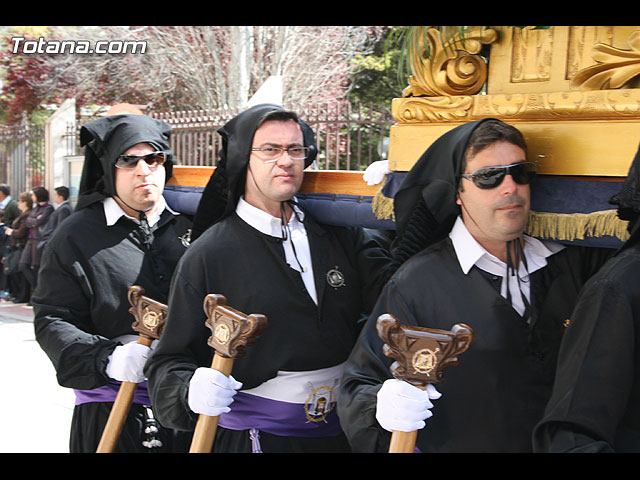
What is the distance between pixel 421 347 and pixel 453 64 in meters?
1.02

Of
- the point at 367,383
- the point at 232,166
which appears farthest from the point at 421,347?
the point at 232,166

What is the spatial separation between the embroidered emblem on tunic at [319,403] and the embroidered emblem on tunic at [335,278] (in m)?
0.38

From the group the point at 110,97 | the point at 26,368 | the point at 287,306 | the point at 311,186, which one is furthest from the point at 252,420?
the point at 110,97

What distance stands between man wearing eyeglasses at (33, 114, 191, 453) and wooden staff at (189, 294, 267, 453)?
0.68 meters

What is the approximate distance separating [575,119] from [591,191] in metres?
0.23

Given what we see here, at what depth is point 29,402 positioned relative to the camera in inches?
275

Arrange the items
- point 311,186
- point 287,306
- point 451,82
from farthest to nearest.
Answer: point 311,186
point 287,306
point 451,82

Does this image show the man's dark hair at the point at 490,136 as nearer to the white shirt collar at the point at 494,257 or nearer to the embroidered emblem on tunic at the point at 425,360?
the white shirt collar at the point at 494,257

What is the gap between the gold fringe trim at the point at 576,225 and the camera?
7.23 ft

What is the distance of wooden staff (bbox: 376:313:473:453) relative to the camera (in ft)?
6.95

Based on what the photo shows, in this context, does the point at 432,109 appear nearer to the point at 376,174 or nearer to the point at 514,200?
the point at 376,174

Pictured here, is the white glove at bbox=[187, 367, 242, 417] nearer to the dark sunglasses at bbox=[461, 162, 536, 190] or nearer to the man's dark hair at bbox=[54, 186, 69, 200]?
the dark sunglasses at bbox=[461, 162, 536, 190]

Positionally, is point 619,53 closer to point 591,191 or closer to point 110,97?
point 591,191
